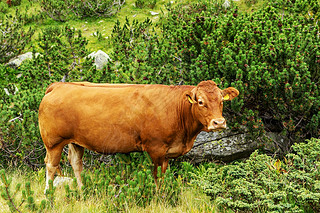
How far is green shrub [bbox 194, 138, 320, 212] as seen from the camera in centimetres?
331

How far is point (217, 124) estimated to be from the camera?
3631 millimetres

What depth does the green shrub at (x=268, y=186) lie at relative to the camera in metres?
3.31

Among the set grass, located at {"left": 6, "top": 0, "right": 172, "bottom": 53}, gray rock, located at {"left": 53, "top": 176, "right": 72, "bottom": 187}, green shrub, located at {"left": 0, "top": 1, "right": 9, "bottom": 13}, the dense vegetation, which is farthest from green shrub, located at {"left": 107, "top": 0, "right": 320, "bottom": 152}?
green shrub, located at {"left": 0, "top": 1, "right": 9, "bottom": 13}

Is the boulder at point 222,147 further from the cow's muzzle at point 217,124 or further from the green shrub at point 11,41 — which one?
the green shrub at point 11,41

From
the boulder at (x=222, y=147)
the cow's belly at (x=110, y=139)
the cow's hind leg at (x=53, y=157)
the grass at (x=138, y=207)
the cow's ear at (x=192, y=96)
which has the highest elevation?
the cow's ear at (x=192, y=96)

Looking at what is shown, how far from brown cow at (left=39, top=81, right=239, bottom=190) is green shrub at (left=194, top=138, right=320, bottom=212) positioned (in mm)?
659

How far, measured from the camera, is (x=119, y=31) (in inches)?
425

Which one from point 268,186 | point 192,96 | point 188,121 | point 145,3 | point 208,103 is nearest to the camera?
point 268,186

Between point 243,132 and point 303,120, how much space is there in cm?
104

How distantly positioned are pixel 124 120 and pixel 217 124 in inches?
48.2

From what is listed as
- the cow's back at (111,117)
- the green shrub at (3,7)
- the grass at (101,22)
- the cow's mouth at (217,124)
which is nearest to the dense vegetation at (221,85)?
the cow's back at (111,117)

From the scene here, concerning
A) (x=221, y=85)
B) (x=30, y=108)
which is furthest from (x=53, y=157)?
(x=221, y=85)

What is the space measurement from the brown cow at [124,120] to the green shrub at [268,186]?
0.66m

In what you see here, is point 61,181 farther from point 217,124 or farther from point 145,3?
point 145,3
